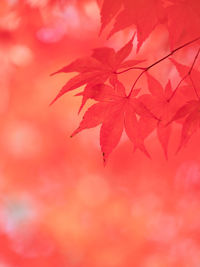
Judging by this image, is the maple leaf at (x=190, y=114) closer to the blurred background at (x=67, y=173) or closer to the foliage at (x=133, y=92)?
the foliage at (x=133, y=92)

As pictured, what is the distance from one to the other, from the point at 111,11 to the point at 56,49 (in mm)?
322

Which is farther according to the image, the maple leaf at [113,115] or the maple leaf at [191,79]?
the maple leaf at [191,79]

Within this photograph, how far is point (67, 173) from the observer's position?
1062mm

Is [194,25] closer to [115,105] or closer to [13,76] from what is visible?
[115,105]

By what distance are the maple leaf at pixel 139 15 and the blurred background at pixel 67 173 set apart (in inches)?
10.2

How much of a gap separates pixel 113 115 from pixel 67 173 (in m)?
0.41

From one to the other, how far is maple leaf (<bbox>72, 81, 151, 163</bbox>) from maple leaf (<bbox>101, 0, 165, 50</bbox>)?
0.12 meters

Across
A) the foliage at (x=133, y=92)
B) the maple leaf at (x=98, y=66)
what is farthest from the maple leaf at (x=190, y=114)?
the maple leaf at (x=98, y=66)

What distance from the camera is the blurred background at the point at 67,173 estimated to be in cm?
105

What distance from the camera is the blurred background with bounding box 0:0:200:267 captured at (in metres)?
1.05

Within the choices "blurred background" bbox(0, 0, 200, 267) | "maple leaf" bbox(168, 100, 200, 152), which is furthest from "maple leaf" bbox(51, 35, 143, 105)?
"blurred background" bbox(0, 0, 200, 267)

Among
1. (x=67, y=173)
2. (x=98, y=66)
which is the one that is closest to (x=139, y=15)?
(x=98, y=66)

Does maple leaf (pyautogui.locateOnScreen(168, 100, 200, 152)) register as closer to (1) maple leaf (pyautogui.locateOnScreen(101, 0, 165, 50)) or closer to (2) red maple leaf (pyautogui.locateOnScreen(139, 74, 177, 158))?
(2) red maple leaf (pyautogui.locateOnScreen(139, 74, 177, 158))

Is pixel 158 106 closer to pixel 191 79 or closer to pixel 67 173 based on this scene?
pixel 191 79
